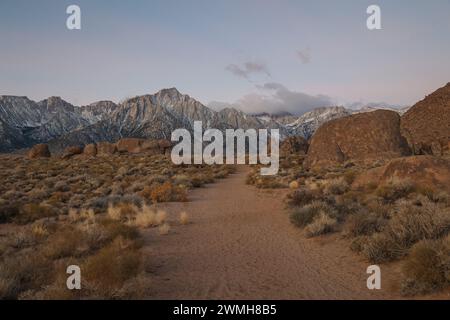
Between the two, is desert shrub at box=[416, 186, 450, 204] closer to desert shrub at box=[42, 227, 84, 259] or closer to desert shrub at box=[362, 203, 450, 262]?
desert shrub at box=[362, 203, 450, 262]

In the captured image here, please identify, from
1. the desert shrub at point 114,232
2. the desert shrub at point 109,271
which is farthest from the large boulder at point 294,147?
the desert shrub at point 109,271

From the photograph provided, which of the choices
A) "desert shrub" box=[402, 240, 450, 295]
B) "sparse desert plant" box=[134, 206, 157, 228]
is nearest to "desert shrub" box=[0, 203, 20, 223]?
"sparse desert plant" box=[134, 206, 157, 228]

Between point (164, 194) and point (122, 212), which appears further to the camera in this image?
point (164, 194)

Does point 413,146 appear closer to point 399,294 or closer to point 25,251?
point 399,294

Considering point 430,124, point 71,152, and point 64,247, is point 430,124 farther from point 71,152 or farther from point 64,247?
point 71,152

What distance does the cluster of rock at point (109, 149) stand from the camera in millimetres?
63562

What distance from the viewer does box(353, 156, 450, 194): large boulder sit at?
15125 millimetres

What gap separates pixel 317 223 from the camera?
11.4 m

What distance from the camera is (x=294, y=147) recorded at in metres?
56.3

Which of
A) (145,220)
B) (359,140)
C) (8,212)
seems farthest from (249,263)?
(359,140)

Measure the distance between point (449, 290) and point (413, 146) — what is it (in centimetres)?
2724

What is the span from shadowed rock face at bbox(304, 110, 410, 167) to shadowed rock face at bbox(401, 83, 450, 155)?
87cm

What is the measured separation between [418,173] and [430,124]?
16.1 meters
